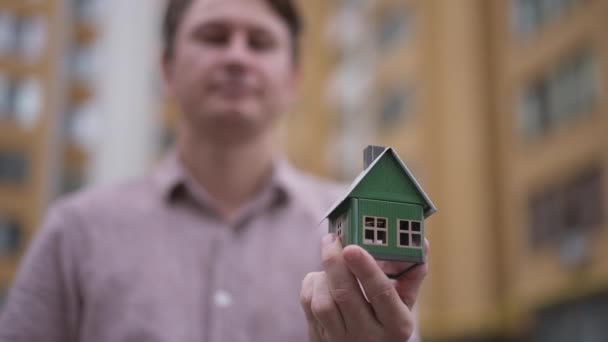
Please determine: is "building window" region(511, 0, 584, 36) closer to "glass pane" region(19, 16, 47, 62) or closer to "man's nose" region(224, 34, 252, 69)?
"glass pane" region(19, 16, 47, 62)

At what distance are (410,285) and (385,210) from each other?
12cm

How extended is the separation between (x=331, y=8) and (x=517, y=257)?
29.1 ft

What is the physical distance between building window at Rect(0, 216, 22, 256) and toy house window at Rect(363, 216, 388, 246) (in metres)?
20.8

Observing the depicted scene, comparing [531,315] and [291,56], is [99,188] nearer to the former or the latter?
[291,56]

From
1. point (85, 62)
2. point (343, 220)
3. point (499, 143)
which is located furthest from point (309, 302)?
point (85, 62)

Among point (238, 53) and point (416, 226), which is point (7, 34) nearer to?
point (238, 53)

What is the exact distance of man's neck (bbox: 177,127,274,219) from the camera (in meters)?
1.93

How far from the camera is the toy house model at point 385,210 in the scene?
107 cm

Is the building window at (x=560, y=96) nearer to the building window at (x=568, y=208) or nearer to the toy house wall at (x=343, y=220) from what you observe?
the building window at (x=568, y=208)

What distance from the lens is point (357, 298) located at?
1.06 m

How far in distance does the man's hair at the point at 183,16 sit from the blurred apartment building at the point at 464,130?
9.22 metres

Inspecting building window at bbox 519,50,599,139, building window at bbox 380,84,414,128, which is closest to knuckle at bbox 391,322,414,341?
building window at bbox 519,50,599,139

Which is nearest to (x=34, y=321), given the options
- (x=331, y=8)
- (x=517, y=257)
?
(x=517, y=257)

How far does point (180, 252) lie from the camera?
6.22 feet
